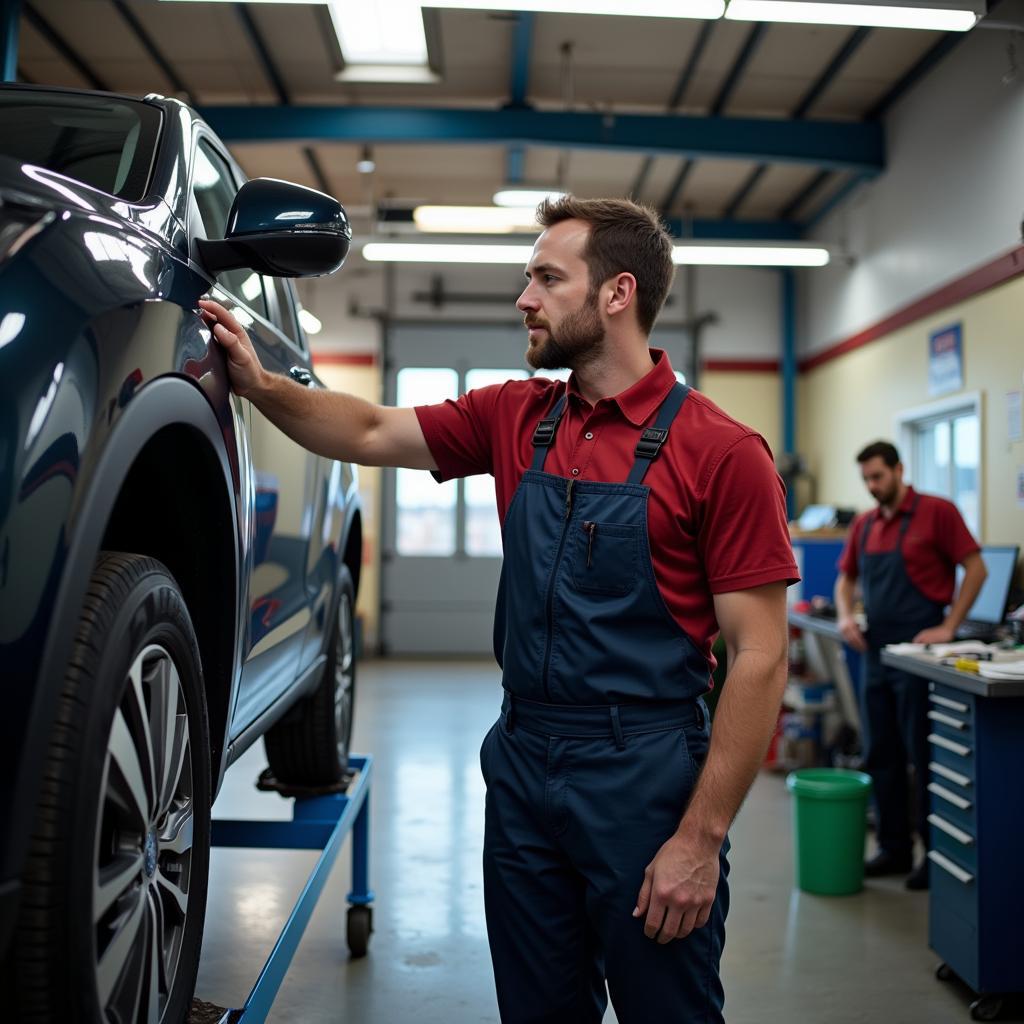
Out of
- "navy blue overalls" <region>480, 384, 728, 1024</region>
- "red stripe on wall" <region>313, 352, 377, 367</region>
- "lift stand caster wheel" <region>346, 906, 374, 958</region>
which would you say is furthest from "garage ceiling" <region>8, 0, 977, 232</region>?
"navy blue overalls" <region>480, 384, 728, 1024</region>

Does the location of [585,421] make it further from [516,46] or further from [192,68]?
[192,68]

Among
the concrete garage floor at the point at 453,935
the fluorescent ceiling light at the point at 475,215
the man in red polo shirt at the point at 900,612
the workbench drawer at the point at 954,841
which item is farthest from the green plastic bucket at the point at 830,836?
the fluorescent ceiling light at the point at 475,215

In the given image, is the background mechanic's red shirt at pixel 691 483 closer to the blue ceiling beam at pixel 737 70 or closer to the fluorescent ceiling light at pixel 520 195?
the fluorescent ceiling light at pixel 520 195

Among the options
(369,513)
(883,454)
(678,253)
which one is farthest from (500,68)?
(369,513)

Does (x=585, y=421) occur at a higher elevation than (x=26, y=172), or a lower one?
lower

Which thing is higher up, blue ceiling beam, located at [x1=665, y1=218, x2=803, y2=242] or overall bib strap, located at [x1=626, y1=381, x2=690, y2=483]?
blue ceiling beam, located at [x1=665, y1=218, x2=803, y2=242]

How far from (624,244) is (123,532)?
2.86ft

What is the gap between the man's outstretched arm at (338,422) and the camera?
1.62m

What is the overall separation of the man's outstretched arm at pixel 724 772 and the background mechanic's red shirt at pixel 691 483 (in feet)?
0.19

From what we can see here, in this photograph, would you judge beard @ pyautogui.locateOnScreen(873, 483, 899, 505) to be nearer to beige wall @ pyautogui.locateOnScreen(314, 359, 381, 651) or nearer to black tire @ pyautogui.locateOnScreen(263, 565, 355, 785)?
black tire @ pyautogui.locateOnScreen(263, 565, 355, 785)

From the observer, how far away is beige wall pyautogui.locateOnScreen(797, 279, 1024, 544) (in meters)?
5.96

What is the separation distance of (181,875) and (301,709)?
1.48m

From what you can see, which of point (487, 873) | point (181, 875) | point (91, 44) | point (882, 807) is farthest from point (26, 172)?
point (91, 44)

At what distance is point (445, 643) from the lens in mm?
10555
